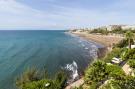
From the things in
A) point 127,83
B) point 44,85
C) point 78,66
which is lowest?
point 78,66

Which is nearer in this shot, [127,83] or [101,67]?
[127,83]

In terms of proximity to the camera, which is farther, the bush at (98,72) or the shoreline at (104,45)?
the shoreline at (104,45)

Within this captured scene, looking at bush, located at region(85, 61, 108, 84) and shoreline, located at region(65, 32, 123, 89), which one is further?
shoreline, located at region(65, 32, 123, 89)

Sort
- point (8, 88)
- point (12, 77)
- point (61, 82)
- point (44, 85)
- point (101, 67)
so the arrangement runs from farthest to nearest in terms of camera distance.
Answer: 1. point (12, 77)
2. point (8, 88)
3. point (61, 82)
4. point (101, 67)
5. point (44, 85)

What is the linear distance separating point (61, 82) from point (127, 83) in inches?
830

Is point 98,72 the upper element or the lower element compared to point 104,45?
upper

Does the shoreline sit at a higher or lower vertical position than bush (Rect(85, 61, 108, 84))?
lower

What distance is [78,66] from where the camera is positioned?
56844mm

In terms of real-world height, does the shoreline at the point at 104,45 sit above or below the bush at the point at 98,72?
below

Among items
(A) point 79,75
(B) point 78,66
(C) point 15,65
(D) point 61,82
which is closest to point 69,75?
(A) point 79,75

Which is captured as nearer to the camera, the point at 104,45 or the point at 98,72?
the point at 98,72

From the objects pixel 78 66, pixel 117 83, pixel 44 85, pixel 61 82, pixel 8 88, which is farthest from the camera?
pixel 78 66

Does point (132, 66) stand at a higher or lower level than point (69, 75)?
higher

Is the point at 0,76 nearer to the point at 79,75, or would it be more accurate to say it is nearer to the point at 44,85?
the point at 79,75
